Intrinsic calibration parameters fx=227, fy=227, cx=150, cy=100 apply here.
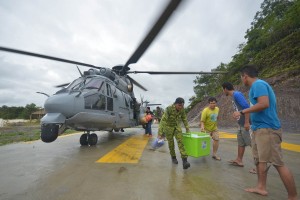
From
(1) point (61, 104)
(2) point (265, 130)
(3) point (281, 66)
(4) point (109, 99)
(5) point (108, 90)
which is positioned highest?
(3) point (281, 66)

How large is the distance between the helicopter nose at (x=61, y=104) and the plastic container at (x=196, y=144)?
138 inches

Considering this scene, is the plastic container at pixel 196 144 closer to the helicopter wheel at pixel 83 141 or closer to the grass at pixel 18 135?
the helicopter wheel at pixel 83 141

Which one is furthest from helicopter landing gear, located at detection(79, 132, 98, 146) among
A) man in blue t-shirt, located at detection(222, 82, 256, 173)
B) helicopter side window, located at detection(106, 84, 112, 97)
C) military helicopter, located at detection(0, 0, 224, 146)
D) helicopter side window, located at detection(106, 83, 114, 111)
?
man in blue t-shirt, located at detection(222, 82, 256, 173)

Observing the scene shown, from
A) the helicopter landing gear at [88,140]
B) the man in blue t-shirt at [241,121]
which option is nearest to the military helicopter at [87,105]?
the helicopter landing gear at [88,140]

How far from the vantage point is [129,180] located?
401 cm

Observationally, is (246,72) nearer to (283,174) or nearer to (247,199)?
(283,174)

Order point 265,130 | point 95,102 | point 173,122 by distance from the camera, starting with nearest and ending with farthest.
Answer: point 265,130 < point 173,122 < point 95,102

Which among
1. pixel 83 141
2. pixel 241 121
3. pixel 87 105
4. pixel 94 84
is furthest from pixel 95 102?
pixel 241 121

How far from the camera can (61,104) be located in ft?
21.7

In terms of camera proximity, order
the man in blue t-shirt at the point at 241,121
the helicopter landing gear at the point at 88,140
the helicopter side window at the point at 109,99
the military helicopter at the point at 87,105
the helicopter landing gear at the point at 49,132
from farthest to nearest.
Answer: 1. the helicopter side window at the point at 109,99
2. the helicopter landing gear at the point at 88,140
3. the military helicopter at the point at 87,105
4. the helicopter landing gear at the point at 49,132
5. the man in blue t-shirt at the point at 241,121

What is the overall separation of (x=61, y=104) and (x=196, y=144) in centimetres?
400

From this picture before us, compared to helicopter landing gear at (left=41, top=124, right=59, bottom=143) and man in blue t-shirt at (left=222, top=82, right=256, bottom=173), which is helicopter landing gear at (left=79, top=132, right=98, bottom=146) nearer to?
helicopter landing gear at (left=41, top=124, right=59, bottom=143)

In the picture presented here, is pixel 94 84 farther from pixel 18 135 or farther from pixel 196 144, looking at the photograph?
pixel 18 135

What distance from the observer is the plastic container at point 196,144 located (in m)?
5.33
